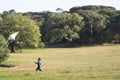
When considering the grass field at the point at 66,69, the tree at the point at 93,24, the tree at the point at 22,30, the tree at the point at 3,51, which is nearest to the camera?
the grass field at the point at 66,69

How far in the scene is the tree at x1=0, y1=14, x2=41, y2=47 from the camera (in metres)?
88.8

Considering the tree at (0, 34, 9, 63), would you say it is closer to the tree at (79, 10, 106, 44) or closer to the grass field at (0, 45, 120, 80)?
the grass field at (0, 45, 120, 80)

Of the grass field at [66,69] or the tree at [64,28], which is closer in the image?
the grass field at [66,69]

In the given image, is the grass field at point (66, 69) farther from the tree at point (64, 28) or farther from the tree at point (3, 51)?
the tree at point (64, 28)

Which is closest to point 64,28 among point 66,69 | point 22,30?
point 22,30

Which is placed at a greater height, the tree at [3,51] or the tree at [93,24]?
the tree at [3,51]

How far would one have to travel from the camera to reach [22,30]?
90.0 m

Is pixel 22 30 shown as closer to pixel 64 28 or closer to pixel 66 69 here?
pixel 64 28

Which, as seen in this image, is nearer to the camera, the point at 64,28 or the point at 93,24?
the point at 64,28

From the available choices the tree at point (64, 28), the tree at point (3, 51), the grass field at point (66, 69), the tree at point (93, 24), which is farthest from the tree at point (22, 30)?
the tree at point (3, 51)

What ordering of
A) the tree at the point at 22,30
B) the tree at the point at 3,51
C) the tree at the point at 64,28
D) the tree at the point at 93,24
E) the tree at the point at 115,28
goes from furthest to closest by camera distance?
the tree at the point at 93,24, the tree at the point at 115,28, the tree at the point at 64,28, the tree at the point at 22,30, the tree at the point at 3,51

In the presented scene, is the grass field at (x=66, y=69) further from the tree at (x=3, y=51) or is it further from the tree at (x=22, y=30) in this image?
the tree at (x=22, y=30)

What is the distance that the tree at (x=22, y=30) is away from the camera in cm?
8875

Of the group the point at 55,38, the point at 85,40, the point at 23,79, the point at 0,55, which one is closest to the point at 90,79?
the point at 23,79
